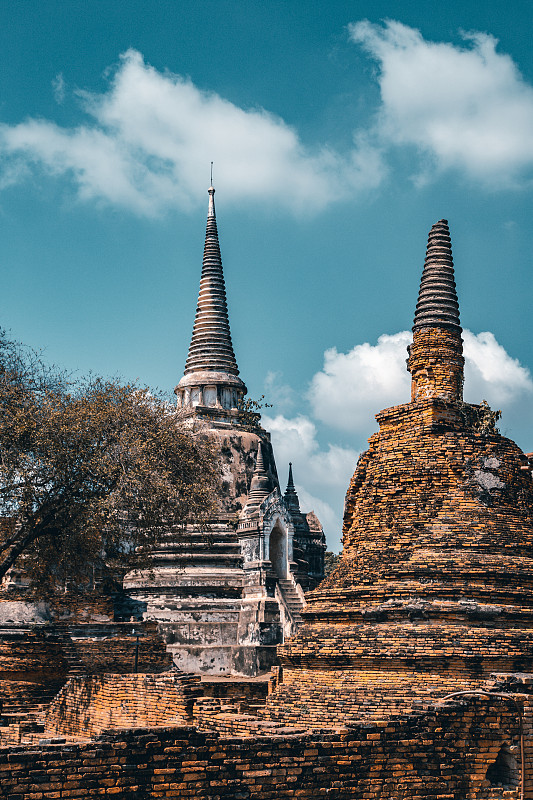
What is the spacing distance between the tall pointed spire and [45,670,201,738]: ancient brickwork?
7482mm

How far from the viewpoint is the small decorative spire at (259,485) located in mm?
35959

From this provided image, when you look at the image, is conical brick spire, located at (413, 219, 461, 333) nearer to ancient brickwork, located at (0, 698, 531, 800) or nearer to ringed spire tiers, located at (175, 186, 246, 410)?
ancient brickwork, located at (0, 698, 531, 800)

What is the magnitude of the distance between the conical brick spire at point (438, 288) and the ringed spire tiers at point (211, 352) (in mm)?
19685

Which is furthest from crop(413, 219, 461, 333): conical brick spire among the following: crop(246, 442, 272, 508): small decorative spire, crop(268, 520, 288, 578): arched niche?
crop(268, 520, 288, 578): arched niche

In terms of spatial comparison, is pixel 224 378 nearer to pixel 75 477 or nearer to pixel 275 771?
pixel 75 477

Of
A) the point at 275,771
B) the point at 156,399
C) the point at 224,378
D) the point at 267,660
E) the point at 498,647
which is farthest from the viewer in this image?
the point at 224,378

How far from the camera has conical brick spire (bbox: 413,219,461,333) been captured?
20.7 meters

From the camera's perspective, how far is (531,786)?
1353 centimetres

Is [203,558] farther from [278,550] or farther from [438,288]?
[438,288]

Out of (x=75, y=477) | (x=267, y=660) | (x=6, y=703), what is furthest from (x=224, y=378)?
(x=6, y=703)

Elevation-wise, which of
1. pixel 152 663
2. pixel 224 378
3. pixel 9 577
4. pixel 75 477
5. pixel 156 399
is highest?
pixel 224 378

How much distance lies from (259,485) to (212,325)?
355 inches

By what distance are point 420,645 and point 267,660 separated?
658 inches

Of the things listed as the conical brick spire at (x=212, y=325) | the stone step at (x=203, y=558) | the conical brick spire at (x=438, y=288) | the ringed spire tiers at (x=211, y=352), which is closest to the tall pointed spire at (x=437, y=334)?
the conical brick spire at (x=438, y=288)
